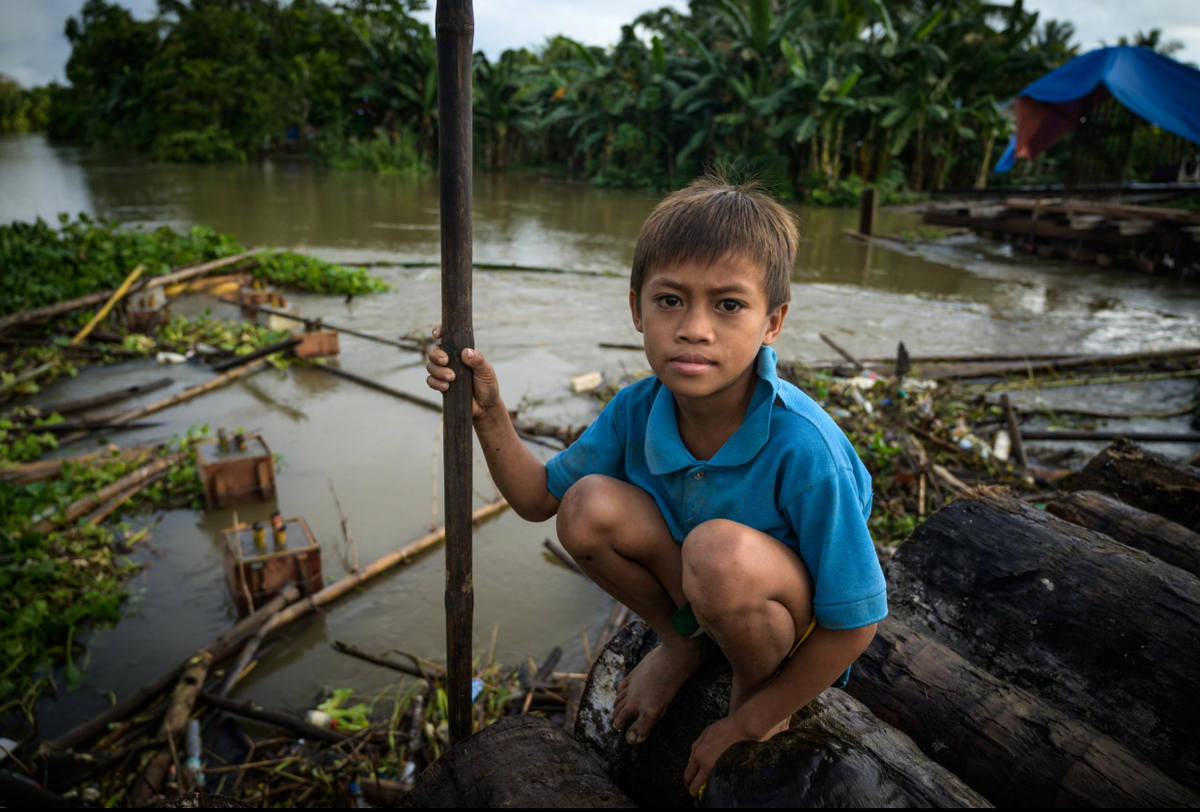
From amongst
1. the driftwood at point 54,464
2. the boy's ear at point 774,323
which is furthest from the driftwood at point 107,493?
the boy's ear at point 774,323

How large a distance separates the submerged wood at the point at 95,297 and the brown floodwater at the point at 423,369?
37 cm

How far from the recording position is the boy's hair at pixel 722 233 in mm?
1358

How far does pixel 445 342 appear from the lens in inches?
55.7

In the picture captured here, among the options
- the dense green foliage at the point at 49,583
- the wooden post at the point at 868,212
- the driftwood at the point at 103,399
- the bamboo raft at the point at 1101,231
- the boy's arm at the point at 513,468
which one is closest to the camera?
the boy's arm at the point at 513,468

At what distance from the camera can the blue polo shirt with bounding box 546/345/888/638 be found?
1280 mm

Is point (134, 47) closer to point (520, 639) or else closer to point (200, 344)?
point (200, 344)

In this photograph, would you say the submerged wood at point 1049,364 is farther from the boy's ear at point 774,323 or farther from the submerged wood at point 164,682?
the submerged wood at point 164,682

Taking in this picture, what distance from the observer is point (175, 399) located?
4680mm

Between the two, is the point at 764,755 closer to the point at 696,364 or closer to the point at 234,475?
the point at 696,364

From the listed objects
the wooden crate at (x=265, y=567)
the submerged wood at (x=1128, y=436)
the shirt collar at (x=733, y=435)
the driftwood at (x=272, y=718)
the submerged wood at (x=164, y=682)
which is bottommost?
the driftwood at (x=272, y=718)

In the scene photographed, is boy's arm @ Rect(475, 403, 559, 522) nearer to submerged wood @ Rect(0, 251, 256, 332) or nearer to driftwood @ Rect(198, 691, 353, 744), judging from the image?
driftwood @ Rect(198, 691, 353, 744)

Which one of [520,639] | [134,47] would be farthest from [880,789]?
[134,47]

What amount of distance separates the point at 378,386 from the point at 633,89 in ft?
61.2

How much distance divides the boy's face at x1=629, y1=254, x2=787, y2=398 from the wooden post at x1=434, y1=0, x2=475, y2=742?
37cm
